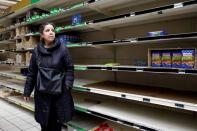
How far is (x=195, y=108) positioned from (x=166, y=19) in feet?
3.89

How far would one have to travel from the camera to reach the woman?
214cm

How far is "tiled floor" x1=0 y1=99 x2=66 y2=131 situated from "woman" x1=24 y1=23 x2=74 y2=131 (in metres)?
0.99

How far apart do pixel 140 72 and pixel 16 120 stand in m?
2.35

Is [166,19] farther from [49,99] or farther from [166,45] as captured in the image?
[49,99]

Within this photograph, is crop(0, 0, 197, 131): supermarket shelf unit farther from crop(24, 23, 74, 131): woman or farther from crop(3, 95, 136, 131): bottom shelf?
crop(24, 23, 74, 131): woman

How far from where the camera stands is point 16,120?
3381 mm

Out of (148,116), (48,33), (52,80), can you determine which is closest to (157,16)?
(148,116)

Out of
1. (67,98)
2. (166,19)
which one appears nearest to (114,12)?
(166,19)

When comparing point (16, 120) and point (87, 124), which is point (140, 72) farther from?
point (16, 120)

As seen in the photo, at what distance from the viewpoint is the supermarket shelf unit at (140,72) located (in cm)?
176

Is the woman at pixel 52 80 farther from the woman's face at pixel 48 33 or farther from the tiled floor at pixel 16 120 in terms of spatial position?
the tiled floor at pixel 16 120

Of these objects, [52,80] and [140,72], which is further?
[140,72]

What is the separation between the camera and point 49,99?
2188 mm

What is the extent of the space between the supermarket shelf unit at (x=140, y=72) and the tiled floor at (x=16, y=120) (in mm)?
887
